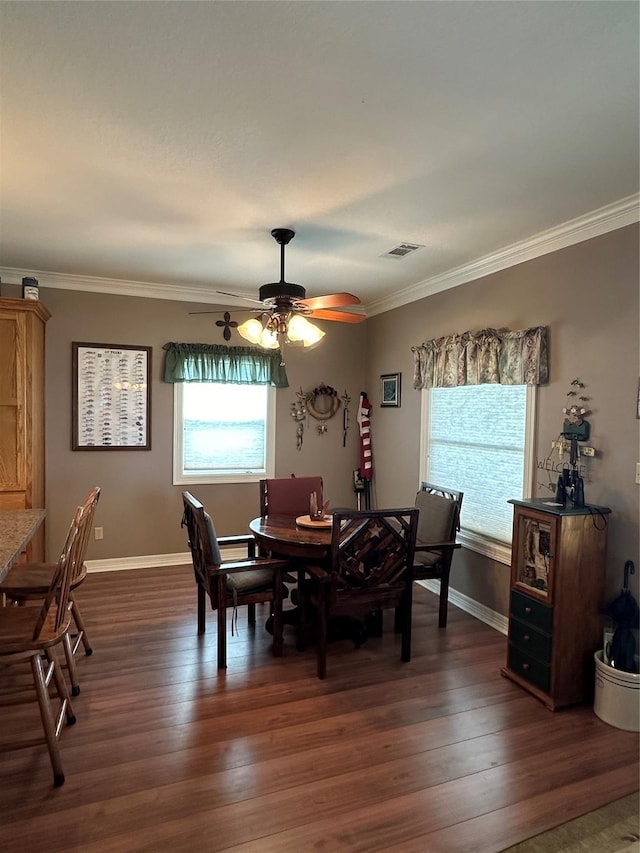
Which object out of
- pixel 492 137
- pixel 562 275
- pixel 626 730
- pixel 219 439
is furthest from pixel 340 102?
pixel 219 439

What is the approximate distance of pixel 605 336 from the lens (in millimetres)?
2865

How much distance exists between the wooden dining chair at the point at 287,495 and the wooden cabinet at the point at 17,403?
183cm

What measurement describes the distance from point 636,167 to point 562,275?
0.84 metres

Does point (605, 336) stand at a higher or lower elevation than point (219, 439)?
higher

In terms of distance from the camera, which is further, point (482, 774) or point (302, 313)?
point (302, 313)

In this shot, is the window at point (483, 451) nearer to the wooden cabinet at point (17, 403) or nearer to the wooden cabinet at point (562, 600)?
the wooden cabinet at point (562, 600)

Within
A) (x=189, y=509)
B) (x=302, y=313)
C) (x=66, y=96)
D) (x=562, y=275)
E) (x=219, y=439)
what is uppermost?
(x=66, y=96)

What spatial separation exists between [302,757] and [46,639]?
4.00ft

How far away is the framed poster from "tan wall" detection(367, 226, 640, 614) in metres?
2.76

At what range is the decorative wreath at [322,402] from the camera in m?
5.33

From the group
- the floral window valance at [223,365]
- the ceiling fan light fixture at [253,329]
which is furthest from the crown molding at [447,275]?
the ceiling fan light fixture at [253,329]

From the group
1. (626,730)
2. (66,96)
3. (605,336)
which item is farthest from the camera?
(605,336)

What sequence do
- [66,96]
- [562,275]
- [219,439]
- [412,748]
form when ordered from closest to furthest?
1. [66,96]
2. [412,748]
3. [562,275]
4. [219,439]

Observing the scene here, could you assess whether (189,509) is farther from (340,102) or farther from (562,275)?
(562,275)
